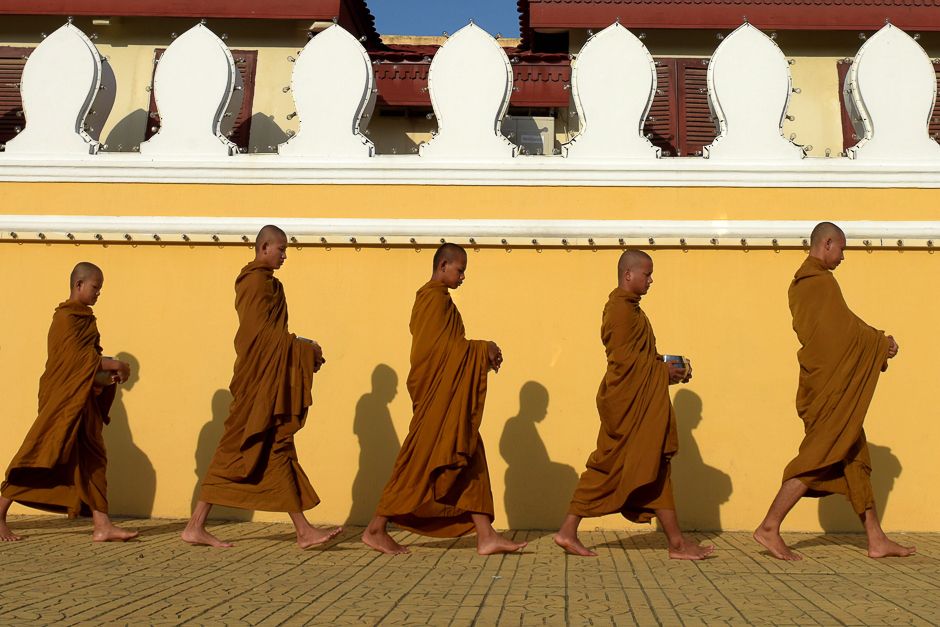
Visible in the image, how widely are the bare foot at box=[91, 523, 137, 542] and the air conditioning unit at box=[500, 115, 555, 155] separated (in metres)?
5.15

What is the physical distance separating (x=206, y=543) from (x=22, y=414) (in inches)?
77.1

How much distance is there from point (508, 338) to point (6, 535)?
3.18 meters

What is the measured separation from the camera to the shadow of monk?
18.1ft

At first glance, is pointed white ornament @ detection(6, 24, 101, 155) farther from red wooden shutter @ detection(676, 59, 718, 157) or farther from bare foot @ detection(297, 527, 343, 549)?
red wooden shutter @ detection(676, 59, 718, 157)

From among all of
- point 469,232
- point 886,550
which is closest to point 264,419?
point 469,232

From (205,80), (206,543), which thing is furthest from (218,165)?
(206,543)

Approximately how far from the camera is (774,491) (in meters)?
5.31

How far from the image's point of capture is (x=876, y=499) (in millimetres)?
5305

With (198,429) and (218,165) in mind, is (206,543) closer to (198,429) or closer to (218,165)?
(198,429)

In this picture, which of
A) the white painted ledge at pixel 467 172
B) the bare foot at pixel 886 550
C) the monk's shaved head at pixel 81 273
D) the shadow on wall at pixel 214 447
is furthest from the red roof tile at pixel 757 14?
the bare foot at pixel 886 550

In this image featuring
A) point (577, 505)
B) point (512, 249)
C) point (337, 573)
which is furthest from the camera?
point (512, 249)

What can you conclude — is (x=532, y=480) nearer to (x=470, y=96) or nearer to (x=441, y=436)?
(x=441, y=436)

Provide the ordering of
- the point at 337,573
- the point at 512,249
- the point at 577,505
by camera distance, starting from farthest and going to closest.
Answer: the point at 512,249 → the point at 577,505 → the point at 337,573

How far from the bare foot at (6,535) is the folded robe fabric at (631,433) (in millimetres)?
3134
